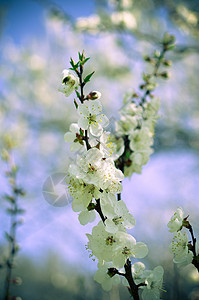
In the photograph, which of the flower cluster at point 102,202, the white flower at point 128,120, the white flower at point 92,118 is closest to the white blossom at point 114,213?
the flower cluster at point 102,202

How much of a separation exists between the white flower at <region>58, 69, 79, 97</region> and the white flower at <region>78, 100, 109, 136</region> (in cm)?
7

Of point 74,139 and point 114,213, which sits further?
point 74,139

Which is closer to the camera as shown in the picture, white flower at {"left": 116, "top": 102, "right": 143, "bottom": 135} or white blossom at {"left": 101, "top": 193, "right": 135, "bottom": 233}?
white blossom at {"left": 101, "top": 193, "right": 135, "bottom": 233}

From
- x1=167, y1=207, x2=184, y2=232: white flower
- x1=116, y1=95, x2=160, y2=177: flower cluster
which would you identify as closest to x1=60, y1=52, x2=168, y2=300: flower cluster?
x1=167, y1=207, x2=184, y2=232: white flower

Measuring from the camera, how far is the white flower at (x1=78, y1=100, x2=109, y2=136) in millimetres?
791

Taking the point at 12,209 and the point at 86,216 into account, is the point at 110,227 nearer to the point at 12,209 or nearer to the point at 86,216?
the point at 86,216

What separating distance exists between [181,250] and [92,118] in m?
0.50

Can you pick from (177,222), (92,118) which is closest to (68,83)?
(92,118)

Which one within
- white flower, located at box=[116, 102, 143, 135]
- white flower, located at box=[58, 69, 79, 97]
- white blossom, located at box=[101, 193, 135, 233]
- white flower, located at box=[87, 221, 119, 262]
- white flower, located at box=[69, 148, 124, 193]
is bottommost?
white flower, located at box=[87, 221, 119, 262]

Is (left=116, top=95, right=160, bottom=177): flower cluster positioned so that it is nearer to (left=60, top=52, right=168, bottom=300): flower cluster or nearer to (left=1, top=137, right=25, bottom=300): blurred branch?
(left=60, top=52, right=168, bottom=300): flower cluster

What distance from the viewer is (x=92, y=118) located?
817 millimetres

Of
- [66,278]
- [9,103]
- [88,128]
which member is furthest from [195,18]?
[66,278]

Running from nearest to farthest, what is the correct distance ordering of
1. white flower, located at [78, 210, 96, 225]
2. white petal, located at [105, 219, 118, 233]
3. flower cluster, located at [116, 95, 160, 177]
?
white petal, located at [105, 219, 118, 233] < white flower, located at [78, 210, 96, 225] < flower cluster, located at [116, 95, 160, 177]

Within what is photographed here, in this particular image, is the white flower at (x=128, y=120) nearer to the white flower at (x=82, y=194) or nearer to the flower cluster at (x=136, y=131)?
the flower cluster at (x=136, y=131)
